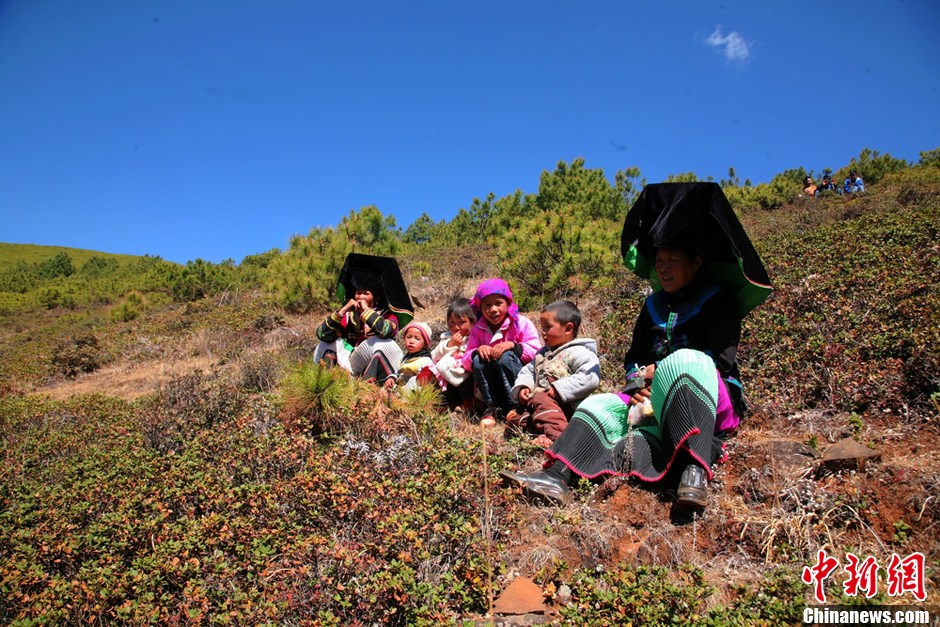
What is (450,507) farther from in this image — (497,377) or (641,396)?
(497,377)

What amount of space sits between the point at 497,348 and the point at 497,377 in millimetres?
229

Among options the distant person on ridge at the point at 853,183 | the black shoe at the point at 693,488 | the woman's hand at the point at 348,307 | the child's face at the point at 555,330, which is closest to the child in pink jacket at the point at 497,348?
the child's face at the point at 555,330

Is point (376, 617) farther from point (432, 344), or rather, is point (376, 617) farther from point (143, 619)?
point (432, 344)

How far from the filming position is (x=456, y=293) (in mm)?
8938

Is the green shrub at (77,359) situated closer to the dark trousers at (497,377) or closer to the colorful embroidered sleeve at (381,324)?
the colorful embroidered sleeve at (381,324)

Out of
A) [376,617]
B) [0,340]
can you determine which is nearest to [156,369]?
[376,617]

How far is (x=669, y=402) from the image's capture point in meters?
2.43

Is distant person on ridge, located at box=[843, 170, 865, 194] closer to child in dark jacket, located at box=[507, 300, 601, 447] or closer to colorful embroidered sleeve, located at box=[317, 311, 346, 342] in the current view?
child in dark jacket, located at box=[507, 300, 601, 447]

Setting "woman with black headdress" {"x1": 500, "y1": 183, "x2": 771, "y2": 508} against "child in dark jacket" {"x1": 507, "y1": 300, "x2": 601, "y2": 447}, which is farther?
"child in dark jacket" {"x1": 507, "y1": 300, "x2": 601, "y2": 447}

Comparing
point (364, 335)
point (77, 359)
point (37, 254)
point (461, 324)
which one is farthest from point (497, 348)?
point (37, 254)

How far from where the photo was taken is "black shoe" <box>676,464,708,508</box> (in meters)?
2.21

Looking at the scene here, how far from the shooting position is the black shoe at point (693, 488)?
87.0 inches

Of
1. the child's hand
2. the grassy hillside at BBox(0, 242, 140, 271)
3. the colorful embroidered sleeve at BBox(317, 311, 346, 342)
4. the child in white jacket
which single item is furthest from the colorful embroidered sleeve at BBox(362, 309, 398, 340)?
the grassy hillside at BBox(0, 242, 140, 271)

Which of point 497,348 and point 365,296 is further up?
point 365,296
